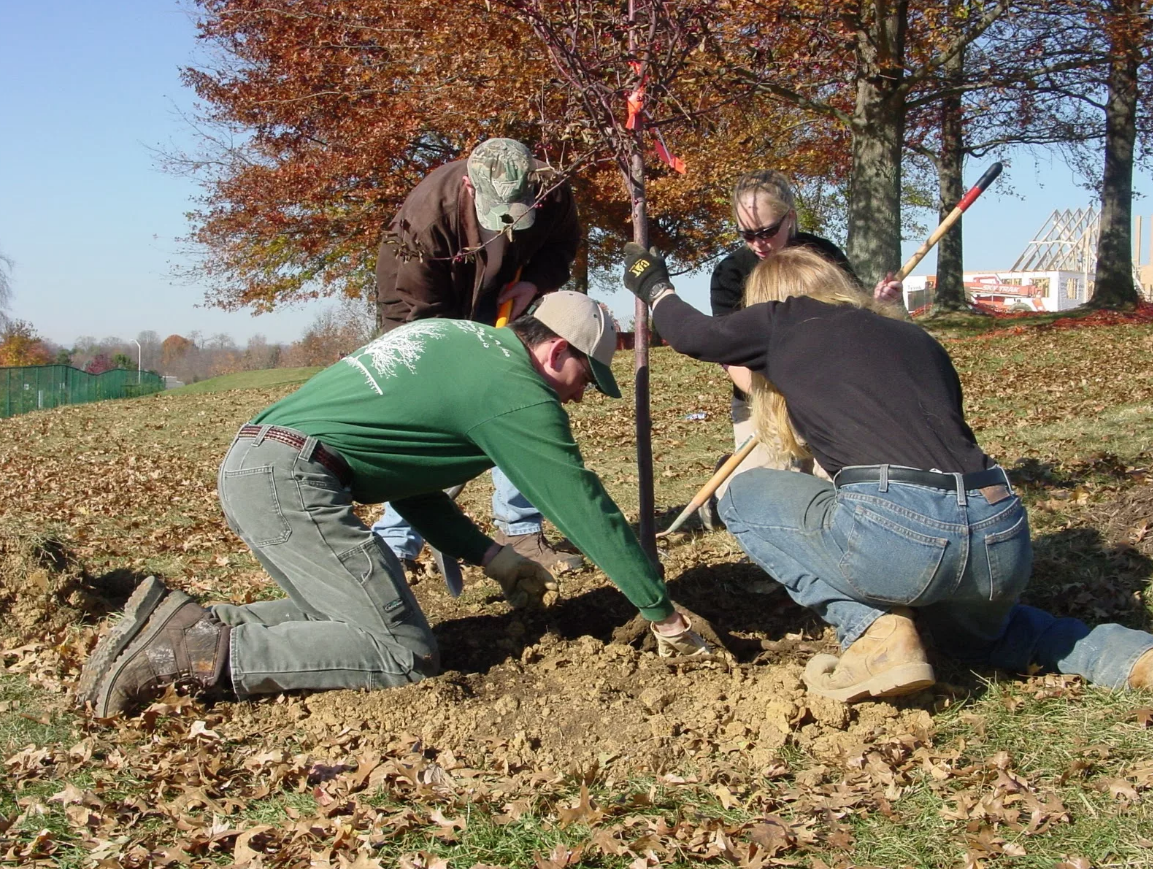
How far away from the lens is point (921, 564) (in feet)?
10.4

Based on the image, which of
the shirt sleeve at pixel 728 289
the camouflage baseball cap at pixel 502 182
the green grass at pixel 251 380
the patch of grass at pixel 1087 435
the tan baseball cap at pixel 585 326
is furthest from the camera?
the green grass at pixel 251 380

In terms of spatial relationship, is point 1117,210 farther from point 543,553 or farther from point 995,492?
point 995,492

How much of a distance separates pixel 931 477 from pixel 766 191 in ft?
6.58

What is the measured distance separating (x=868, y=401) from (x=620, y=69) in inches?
78.6

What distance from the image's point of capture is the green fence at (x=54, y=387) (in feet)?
83.0

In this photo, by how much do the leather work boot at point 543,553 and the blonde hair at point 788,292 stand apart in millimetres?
1566

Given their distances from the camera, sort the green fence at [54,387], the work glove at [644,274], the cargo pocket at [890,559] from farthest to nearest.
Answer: the green fence at [54,387] < the work glove at [644,274] < the cargo pocket at [890,559]

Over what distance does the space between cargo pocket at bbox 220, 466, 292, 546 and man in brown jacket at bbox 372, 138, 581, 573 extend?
1412mm

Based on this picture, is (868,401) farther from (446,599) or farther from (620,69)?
(446,599)

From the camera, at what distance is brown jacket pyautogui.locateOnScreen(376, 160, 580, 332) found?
4723 millimetres

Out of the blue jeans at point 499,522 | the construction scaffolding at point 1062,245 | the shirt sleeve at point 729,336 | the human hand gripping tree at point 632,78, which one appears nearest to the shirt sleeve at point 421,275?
the human hand gripping tree at point 632,78

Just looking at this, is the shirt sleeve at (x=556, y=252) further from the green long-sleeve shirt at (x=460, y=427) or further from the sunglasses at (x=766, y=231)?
the green long-sleeve shirt at (x=460, y=427)

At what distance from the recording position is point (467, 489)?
7.89 m

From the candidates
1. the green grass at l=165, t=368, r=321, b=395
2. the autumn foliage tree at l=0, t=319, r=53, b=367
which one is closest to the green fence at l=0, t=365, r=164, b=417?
the green grass at l=165, t=368, r=321, b=395
